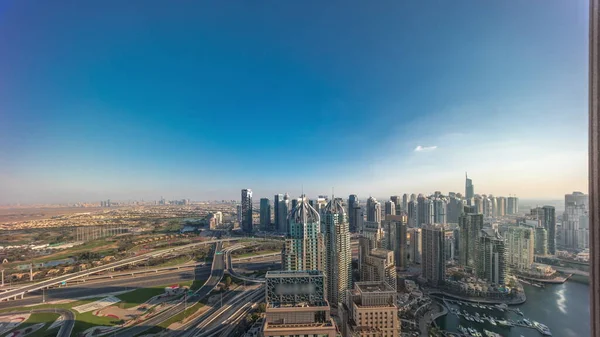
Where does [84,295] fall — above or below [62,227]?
below

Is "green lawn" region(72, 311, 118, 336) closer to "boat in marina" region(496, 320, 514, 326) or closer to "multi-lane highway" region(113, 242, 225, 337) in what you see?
"multi-lane highway" region(113, 242, 225, 337)

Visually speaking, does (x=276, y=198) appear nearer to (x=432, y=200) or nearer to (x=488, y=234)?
(x=432, y=200)

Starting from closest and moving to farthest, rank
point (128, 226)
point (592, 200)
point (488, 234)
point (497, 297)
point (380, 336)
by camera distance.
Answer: point (592, 200) → point (380, 336) → point (497, 297) → point (488, 234) → point (128, 226)

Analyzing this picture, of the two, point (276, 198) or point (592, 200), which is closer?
point (592, 200)

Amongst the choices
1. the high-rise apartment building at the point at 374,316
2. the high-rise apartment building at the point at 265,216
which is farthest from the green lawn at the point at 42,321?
the high-rise apartment building at the point at 265,216

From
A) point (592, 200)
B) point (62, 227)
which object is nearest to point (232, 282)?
point (592, 200)

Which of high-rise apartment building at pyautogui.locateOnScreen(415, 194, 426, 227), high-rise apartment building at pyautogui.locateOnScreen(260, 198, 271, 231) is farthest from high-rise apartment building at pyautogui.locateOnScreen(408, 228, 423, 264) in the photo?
high-rise apartment building at pyautogui.locateOnScreen(260, 198, 271, 231)

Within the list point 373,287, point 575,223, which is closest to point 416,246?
point 373,287
